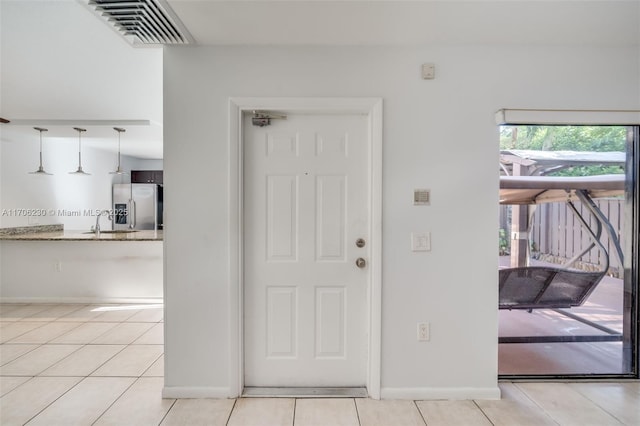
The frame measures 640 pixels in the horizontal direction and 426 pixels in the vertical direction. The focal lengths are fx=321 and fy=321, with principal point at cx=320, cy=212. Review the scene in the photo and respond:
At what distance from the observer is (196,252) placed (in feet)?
7.25

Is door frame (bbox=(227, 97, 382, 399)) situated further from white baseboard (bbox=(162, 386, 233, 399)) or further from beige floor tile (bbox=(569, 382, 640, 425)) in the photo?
beige floor tile (bbox=(569, 382, 640, 425))

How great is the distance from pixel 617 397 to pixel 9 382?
4373mm

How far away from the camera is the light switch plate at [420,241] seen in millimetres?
2219

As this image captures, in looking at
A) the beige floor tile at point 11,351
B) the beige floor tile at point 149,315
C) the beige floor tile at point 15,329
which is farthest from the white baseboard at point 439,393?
the beige floor tile at point 15,329

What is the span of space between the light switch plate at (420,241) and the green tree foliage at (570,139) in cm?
86

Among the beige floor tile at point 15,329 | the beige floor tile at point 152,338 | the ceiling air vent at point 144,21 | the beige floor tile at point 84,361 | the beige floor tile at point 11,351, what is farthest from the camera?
the beige floor tile at point 15,329

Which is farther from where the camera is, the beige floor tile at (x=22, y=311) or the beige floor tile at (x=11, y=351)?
the beige floor tile at (x=22, y=311)

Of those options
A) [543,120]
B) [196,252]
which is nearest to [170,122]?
[196,252]

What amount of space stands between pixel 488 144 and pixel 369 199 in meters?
0.90

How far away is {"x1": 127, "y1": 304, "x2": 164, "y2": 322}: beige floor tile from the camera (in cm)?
372

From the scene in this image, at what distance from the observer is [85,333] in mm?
3318

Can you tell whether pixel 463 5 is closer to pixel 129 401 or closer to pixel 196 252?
pixel 196 252

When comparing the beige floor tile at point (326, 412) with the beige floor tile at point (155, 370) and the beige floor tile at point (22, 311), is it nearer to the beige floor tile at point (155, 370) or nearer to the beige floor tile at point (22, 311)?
the beige floor tile at point (155, 370)

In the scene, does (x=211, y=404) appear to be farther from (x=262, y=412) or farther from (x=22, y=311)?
(x=22, y=311)
